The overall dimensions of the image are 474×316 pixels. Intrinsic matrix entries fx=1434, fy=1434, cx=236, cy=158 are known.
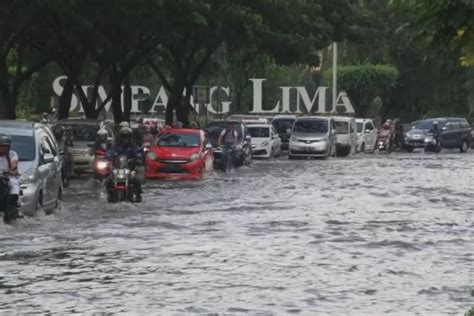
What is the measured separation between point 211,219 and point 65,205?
4204 mm

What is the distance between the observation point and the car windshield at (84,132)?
128 feet

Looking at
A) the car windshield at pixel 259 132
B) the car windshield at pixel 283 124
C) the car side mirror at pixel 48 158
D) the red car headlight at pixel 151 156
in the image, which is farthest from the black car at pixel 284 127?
the car side mirror at pixel 48 158

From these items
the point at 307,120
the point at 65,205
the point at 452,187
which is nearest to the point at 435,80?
the point at 307,120

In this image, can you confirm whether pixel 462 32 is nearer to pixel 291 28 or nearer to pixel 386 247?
pixel 386 247

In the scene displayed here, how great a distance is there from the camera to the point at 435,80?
9219 cm

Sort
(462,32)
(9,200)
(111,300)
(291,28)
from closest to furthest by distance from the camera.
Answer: (462,32) < (111,300) < (9,200) < (291,28)

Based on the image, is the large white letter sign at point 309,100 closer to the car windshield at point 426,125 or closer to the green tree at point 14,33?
the car windshield at point 426,125

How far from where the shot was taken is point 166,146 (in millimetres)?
38469

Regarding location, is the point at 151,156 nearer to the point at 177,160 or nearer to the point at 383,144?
the point at 177,160

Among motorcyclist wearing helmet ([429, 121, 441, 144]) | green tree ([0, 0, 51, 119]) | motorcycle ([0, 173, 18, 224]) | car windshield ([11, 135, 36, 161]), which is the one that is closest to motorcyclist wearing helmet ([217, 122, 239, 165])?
green tree ([0, 0, 51, 119])

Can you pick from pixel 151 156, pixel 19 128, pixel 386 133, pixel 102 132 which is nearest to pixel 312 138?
pixel 386 133

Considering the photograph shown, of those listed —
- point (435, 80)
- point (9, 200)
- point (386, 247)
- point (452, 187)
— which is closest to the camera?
point (386, 247)

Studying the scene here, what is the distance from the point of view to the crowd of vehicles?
24.0m

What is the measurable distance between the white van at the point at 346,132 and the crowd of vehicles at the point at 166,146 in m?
0.04
